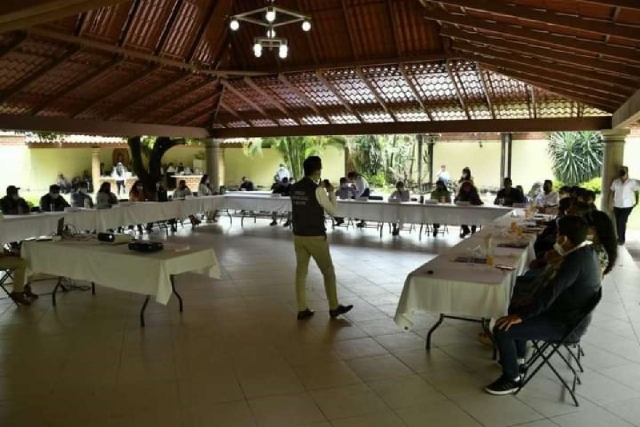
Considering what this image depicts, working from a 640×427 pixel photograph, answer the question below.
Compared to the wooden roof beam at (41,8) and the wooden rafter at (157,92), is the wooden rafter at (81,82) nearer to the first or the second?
the wooden rafter at (157,92)

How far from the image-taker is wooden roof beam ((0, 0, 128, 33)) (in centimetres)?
308

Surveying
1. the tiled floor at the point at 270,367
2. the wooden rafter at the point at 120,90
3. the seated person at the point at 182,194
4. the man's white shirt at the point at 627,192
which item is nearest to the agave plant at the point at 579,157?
the man's white shirt at the point at 627,192

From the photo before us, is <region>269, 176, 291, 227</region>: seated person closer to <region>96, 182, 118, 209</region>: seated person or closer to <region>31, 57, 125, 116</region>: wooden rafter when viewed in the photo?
<region>96, 182, 118, 209</region>: seated person

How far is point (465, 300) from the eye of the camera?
392 cm

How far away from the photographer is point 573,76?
7273 mm

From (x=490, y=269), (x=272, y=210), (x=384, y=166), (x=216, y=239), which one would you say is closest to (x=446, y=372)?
(x=490, y=269)

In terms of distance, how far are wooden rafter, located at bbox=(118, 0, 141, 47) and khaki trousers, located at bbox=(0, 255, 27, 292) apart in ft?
15.1

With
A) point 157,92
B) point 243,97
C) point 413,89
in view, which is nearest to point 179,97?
point 157,92

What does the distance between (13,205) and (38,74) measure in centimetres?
231

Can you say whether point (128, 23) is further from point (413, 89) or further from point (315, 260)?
point (315, 260)

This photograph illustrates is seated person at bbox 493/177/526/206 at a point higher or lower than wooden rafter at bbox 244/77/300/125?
lower

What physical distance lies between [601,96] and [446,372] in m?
6.49

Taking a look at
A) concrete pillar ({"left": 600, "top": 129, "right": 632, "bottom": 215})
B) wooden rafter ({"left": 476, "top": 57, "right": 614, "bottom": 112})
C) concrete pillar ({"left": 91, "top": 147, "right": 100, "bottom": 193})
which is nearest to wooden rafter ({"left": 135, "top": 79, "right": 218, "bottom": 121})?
wooden rafter ({"left": 476, "top": 57, "right": 614, "bottom": 112})

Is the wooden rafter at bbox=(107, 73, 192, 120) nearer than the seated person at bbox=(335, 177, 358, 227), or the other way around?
the wooden rafter at bbox=(107, 73, 192, 120)
